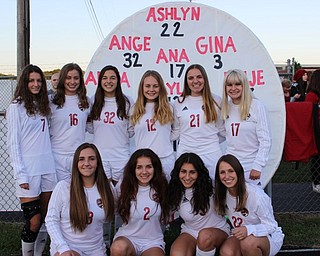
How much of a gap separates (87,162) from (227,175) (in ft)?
3.66

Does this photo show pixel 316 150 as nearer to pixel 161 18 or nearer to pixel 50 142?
pixel 161 18

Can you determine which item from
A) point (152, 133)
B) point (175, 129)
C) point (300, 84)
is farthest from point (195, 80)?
point (300, 84)

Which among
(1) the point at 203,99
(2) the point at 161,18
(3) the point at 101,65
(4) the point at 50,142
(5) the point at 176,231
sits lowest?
(5) the point at 176,231


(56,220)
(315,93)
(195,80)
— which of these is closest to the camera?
(56,220)

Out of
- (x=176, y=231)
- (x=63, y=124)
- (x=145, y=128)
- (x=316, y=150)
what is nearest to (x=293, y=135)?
(x=316, y=150)

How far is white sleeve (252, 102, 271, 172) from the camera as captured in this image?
4.52 m

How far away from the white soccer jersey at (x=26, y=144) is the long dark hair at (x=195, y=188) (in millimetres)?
1058

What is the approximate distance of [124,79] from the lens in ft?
18.6

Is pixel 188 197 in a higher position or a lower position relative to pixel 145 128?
lower

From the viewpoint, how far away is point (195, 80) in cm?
462

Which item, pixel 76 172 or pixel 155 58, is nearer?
pixel 76 172

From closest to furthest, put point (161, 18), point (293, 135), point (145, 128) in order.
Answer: point (145, 128) → point (161, 18) → point (293, 135)

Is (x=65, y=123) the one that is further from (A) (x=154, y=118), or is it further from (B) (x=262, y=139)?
(B) (x=262, y=139)

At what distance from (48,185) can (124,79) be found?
171 cm
